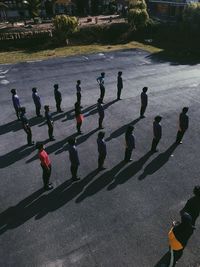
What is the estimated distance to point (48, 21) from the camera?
155 feet

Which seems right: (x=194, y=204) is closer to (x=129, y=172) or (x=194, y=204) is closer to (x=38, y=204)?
(x=129, y=172)

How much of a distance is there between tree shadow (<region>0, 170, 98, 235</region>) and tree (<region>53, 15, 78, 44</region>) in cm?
2770

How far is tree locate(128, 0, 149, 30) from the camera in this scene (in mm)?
36906

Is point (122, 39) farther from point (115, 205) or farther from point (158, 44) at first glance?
point (115, 205)

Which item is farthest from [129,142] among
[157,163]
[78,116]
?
[78,116]

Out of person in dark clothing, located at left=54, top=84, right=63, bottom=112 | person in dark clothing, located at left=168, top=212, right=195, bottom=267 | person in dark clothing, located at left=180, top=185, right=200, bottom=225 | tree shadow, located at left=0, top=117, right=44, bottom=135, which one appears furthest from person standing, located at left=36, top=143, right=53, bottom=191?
person in dark clothing, located at left=54, top=84, right=63, bottom=112

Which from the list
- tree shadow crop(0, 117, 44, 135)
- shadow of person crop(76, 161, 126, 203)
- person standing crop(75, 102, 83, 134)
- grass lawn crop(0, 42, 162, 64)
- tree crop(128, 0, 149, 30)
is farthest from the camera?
tree crop(128, 0, 149, 30)

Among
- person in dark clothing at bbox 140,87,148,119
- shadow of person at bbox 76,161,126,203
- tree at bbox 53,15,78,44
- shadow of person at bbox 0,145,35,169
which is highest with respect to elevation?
tree at bbox 53,15,78,44

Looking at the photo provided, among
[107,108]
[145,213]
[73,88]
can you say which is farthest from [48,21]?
[145,213]

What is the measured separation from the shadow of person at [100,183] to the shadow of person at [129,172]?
0.71 feet

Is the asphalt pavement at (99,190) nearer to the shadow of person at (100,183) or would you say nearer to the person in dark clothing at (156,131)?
the shadow of person at (100,183)

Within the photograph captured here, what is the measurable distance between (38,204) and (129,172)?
3887 millimetres

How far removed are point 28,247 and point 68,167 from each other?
4.29 meters

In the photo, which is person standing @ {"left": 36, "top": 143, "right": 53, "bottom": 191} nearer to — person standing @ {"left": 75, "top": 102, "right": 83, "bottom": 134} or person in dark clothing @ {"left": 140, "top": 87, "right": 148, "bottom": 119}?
person standing @ {"left": 75, "top": 102, "right": 83, "bottom": 134}
